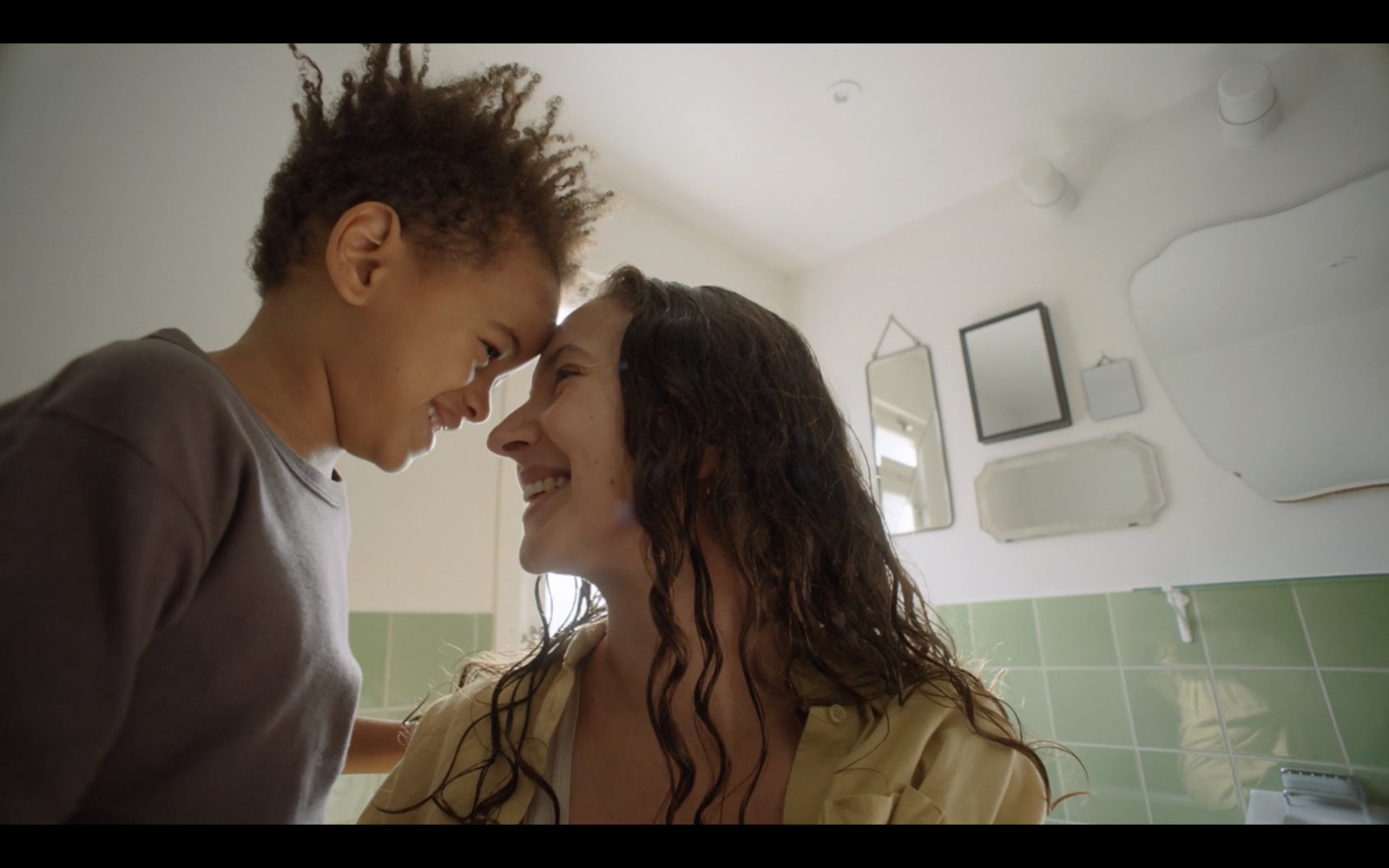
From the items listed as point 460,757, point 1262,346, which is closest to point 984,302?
point 1262,346

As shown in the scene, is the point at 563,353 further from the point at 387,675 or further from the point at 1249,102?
the point at 1249,102

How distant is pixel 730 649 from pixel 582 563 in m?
0.20

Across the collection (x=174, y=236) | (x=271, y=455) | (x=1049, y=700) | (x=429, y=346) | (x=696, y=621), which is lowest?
(x=1049, y=700)

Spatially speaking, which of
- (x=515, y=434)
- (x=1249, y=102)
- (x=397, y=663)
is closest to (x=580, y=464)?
(x=515, y=434)

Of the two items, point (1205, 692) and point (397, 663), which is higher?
point (397, 663)

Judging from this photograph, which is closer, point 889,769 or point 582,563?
point 889,769

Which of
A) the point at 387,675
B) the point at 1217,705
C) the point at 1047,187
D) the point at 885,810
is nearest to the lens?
the point at 885,810

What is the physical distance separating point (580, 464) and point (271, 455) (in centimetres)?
30

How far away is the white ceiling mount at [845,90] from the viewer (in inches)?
70.9

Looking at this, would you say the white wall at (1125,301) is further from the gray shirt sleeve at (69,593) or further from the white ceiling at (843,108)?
the gray shirt sleeve at (69,593)

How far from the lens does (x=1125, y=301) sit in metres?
1.91

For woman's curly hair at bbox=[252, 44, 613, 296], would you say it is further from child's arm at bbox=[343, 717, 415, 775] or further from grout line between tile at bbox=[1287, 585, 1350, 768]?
grout line between tile at bbox=[1287, 585, 1350, 768]

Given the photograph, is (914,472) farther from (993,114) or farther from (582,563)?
(582,563)

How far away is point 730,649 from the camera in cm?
78
